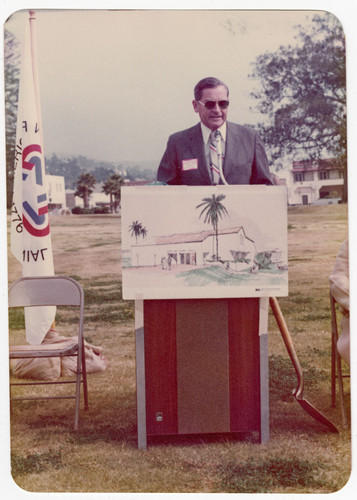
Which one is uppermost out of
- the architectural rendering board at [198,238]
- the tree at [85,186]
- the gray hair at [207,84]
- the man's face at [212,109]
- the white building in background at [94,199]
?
the gray hair at [207,84]

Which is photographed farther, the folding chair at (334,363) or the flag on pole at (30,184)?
the folding chair at (334,363)

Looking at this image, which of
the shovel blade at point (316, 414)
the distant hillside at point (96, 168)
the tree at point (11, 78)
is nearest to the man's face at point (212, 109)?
the distant hillside at point (96, 168)

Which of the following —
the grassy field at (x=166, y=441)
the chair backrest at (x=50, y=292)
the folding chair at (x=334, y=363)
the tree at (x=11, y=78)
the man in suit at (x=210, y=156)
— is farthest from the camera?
the chair backrest at (x=50, y=292)

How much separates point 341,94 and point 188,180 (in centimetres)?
95

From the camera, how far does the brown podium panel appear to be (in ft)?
15.5

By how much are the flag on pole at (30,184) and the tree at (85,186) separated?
0.64 feet

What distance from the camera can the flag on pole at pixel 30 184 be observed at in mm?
4773

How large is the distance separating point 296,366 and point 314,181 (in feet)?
3.43

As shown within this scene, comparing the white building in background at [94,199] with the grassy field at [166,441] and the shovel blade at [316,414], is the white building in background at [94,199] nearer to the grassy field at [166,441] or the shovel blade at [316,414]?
the grassy field at [166,441]

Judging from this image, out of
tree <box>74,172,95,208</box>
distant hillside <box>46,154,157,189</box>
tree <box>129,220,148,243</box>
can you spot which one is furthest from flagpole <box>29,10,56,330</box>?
tree <box>129,220,148,243</box>

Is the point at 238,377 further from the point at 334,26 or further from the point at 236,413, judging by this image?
the point at 334,26

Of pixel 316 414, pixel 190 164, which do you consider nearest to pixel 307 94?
pixel 190 164

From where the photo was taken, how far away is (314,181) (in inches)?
194

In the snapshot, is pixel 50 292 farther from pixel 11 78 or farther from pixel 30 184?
pixel 11 78
